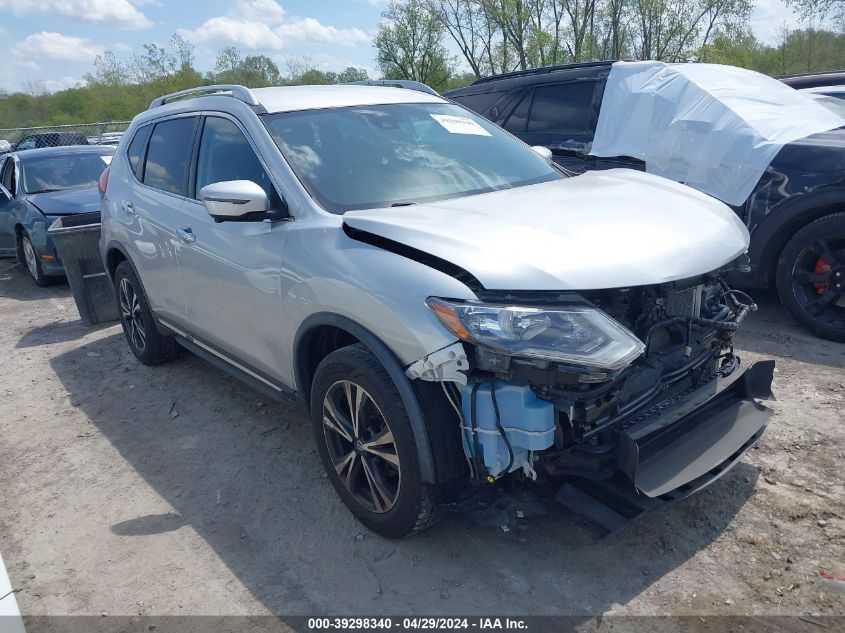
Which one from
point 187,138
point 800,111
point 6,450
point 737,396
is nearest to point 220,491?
point 6,450

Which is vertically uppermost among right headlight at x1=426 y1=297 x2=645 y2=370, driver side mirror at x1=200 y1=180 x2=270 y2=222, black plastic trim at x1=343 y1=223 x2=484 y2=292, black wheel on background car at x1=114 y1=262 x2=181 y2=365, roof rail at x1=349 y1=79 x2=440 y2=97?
roof rail at x1=349 y1=79 x2=440 y2=97

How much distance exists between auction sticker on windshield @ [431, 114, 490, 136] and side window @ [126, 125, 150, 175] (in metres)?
2.33

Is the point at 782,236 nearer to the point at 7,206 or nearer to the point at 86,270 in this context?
the point at 86,270

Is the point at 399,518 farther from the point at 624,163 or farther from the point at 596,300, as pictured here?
the point at 624,163

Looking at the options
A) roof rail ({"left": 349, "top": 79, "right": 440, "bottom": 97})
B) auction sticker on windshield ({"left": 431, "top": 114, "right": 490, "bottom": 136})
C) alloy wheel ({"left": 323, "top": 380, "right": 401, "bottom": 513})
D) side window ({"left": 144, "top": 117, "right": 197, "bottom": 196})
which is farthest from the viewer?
roof rail ({"left": 349, "top": 79, "right": 440, "bottom": 97})

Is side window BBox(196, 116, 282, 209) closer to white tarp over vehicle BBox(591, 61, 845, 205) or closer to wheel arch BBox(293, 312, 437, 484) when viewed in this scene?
wheel arch BBox(293, 312, 437, 484)

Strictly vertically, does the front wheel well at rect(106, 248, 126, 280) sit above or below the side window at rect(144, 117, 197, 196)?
below

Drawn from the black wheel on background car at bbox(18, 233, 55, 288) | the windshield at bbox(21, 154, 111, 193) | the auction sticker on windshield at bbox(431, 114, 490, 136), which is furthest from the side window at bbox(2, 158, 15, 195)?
the auction sticker on windshield at bbox(431, 114, 490, 136)

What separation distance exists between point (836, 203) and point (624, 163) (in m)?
1.93

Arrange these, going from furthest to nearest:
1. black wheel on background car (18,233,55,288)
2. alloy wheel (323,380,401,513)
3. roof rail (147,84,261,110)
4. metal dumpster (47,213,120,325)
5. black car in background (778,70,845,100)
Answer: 1. black wheel on background car (18,233,55,288)
2. black car in background (778,70,845,100)
3. metal dumpster (47,213,120,325)
4. roof rail (147,84,261,110)
5. alloy wheel (323,380,401,513)

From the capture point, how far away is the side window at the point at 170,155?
4250mm

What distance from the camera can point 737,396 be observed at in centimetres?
308

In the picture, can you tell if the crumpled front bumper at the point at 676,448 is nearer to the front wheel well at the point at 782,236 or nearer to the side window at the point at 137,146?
the front wheel well at the point at 782,236

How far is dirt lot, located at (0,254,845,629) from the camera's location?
2.67m
